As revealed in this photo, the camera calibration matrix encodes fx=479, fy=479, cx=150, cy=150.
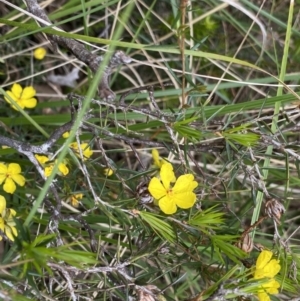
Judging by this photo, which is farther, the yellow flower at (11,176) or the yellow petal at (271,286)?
the yellow flower at (11,176)

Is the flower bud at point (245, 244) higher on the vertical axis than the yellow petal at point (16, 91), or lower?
lower

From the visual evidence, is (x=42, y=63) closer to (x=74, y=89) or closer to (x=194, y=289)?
(x=74, y=89)

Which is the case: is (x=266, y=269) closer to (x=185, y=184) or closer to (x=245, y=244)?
(x=245, y=244)

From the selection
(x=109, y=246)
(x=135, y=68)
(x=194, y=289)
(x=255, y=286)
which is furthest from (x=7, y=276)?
(x=135, y=68)

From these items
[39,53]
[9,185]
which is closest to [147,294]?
[9,185]

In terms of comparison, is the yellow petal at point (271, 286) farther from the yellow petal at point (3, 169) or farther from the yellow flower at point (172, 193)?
the yellow petal at point (3, 169)

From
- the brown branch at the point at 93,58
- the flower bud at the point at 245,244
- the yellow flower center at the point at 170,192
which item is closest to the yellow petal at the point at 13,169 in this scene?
the brown branch at the point at 93,58

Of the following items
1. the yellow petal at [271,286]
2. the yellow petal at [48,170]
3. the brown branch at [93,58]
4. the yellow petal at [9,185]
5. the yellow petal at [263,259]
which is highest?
the brown branch at [93,58]
